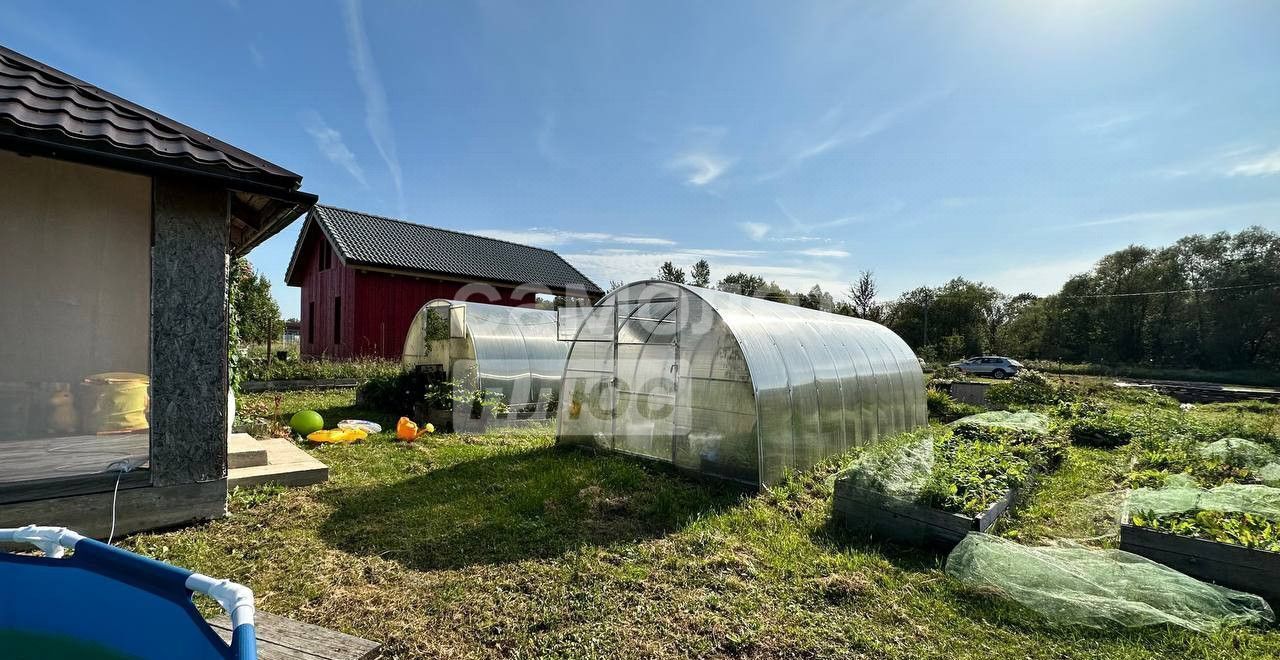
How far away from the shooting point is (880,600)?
148 inches

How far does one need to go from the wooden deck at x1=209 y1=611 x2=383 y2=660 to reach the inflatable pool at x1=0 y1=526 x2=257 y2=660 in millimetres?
676

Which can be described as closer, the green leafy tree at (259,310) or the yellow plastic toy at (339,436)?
the yellow plastic toy at (339,436)

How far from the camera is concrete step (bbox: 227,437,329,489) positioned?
5.48 m

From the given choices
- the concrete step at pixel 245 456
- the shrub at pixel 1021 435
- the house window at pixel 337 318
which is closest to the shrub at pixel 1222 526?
the shrub at pixel 1021 435

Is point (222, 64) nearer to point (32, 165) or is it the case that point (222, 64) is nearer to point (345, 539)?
point (32, 165)

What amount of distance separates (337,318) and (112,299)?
37.5 ft

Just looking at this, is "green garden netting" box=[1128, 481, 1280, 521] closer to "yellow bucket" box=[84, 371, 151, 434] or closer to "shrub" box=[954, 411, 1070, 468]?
"shrub" box=[954, 411, 1070, 468]

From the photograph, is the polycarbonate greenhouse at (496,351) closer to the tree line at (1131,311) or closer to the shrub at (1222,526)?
the shrub at (1222,526)

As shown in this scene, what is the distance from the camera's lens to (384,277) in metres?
16.5

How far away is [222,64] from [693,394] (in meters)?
7.68

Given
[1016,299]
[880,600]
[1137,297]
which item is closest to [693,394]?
[880,600]

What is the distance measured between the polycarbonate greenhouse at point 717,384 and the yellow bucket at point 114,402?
203 inches

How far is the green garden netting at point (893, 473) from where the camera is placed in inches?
197

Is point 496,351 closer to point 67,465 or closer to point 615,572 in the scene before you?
point 67,465
